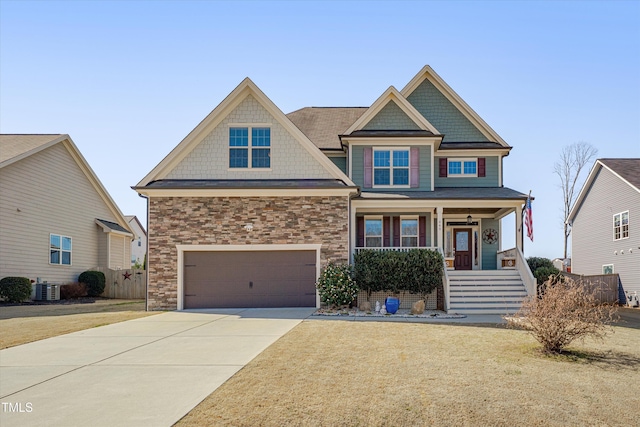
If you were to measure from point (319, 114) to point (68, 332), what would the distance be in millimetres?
16382

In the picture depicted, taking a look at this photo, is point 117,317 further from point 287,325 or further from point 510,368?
point 510,368

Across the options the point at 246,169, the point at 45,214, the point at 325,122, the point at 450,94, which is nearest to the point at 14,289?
the point at 45,214

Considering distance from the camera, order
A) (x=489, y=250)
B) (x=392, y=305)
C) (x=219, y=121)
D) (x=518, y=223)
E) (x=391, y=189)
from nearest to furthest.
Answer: (x=392, y=305), (x=219, y=121), (x=518, y=223), (x=391, y=189), (x=489, y=250)

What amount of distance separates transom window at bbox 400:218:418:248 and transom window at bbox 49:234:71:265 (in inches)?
641

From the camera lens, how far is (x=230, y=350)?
34.6 ft

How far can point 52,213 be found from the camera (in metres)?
26.4

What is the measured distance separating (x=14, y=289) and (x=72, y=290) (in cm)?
407

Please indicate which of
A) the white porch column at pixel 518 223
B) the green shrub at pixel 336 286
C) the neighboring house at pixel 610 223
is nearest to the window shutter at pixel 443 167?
the white porch column at pixel 518 223

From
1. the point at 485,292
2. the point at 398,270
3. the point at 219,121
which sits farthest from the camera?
the point at 219,121

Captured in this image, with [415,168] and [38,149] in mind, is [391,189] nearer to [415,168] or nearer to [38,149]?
[415,168]

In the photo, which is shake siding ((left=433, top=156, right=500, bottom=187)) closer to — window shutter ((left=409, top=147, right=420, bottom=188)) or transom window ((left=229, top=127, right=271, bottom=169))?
window shutter ((left=409, top=147, right=420, bottom=188))

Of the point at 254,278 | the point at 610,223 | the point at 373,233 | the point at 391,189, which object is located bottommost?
the point at 254,278

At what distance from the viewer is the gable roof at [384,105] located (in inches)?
858

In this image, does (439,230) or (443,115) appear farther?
(443,115)
